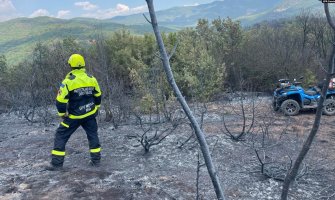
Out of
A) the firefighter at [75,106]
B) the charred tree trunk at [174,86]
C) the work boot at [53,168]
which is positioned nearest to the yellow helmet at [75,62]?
the firefighter at [75,106]

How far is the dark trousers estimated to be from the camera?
507 cm

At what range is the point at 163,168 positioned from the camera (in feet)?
17.0

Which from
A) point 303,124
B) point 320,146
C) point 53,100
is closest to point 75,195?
point 320,146

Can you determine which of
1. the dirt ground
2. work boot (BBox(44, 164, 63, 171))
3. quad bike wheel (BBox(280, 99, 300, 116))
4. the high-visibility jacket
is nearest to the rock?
the dirt ground

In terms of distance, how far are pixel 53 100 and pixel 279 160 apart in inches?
308

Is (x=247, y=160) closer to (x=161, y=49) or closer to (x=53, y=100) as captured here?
(x=161, y=49)

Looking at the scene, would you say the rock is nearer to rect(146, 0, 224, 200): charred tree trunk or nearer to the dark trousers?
the dark trousers

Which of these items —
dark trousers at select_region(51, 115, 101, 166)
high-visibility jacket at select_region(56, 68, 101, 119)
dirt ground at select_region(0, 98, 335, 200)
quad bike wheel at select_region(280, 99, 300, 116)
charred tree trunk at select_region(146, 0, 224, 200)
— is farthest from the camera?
quad bike wheel at select_region(280, 99, 300, 116)

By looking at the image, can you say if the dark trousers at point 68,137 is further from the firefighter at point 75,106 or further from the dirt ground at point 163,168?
the dirt ground at point 163,168

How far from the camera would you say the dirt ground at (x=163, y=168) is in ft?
14.3

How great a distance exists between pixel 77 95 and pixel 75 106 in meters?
0.19

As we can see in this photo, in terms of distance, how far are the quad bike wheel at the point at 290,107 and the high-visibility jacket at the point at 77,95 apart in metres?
5.75

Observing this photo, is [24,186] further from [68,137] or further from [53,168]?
[68,137]

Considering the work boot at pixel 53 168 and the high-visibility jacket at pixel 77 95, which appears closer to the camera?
the high-visibility jacket at pixel 77 95
